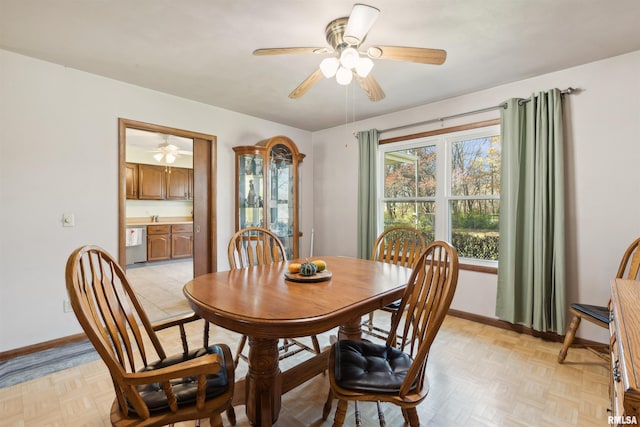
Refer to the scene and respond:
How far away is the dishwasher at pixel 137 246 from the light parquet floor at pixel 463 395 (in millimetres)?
3918

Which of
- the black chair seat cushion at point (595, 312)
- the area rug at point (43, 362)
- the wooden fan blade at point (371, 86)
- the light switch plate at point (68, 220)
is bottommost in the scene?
the area rug at point (43, 362)

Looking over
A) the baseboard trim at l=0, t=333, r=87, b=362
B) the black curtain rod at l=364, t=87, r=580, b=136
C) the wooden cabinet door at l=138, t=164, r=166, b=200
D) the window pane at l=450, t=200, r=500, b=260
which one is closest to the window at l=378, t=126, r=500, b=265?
the window pane at l=450, t=200, r=500, b=260

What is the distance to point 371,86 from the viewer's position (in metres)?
2.14

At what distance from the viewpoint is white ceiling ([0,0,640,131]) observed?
1.84m

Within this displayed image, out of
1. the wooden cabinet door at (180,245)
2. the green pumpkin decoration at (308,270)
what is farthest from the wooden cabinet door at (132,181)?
the green pumpkin decoration at (308,270)

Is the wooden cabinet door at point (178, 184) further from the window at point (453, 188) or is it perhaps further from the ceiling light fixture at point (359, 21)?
the ceiling light fixture at point (359, 21)

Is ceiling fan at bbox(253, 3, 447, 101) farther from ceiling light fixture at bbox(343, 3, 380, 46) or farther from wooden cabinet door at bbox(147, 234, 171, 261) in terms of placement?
wooden cabinet door at bbox(147, 234, 171, 261)

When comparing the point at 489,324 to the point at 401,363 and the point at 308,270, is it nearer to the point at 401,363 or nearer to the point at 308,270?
the point at 401,363

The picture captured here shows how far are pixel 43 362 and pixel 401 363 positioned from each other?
107 inches

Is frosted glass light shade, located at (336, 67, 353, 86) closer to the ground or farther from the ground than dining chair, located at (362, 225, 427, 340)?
farther from the ground

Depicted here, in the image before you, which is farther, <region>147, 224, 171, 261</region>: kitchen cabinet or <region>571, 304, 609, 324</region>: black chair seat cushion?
<region>147, 224, 171, 261</region>: kitchen cabinet

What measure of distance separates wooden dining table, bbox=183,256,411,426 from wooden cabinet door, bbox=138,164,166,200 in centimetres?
532

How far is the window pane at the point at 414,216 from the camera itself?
11.9 feet

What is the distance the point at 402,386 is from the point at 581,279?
7.88 feet
